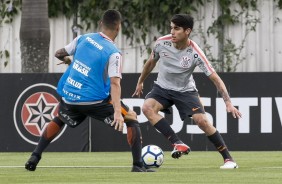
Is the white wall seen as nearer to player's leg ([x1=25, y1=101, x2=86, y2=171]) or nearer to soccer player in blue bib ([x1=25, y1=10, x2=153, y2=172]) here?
player's leg ([x1=25, y1=101, x2=86, y2=171])

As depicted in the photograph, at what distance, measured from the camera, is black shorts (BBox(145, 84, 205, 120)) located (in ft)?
46.6

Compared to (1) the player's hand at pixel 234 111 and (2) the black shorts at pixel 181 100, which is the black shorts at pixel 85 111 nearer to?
(1) the player's hand at pixel 234 111

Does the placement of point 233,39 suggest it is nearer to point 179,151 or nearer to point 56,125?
point 179,151

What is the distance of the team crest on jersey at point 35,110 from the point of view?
19.4 m

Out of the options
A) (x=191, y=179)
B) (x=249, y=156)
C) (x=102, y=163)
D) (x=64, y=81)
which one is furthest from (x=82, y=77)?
(x=249, y=156)

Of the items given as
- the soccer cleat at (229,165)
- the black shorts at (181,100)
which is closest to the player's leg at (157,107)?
the black shorts at (181,100)

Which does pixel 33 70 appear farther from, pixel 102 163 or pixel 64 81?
pixel 64 81

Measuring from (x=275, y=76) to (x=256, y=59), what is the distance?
501 centimetres

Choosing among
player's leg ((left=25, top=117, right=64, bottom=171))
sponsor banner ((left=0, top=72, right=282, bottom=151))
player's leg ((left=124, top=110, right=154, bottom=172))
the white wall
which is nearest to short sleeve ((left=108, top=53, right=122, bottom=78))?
player's leg ((left=124, top=110, right=154, bottom=172))

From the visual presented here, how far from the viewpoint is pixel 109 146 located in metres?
19.7

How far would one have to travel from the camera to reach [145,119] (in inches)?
770

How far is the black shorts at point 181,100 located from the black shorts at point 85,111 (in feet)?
5.82

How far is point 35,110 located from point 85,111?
6848mm

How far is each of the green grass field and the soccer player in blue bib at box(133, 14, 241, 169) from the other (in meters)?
0.48
